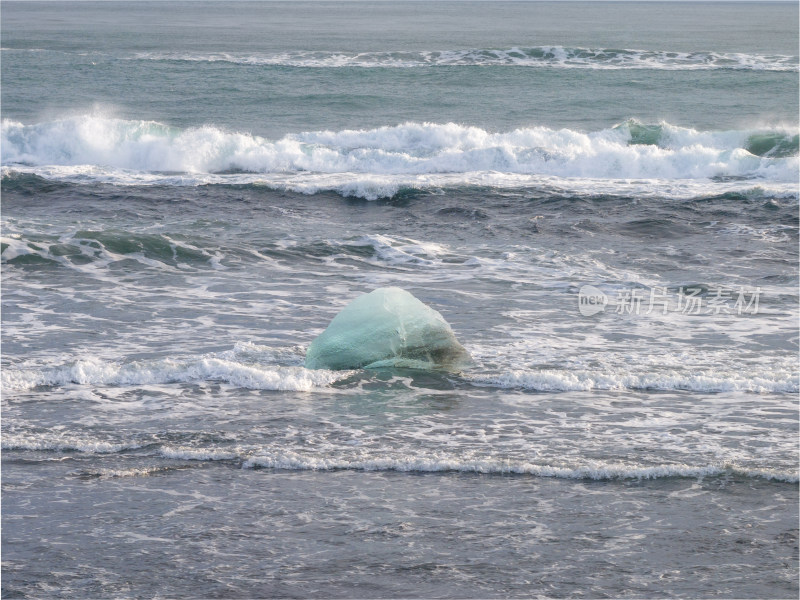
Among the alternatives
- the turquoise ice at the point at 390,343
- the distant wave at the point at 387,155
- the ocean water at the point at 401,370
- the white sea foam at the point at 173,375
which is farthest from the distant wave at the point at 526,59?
the white sea foam at the point at 173,375

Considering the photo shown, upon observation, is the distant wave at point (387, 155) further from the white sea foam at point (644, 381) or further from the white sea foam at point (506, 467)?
the white sea foam at point (506, 467)

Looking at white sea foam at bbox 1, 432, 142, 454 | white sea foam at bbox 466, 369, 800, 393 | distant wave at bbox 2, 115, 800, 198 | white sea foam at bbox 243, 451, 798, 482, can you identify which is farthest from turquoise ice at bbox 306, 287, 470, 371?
distant wave at bbox 2, 115, 800, 198

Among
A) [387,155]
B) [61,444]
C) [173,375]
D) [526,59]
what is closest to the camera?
[61,444]

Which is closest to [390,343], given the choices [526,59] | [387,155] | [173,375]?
[173,375]

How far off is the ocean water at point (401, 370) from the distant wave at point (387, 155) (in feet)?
0.28

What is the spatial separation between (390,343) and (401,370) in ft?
0.82

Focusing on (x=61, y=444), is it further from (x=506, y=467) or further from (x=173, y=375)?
(x=506, y=467)

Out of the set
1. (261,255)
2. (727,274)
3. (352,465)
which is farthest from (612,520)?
(261,255)

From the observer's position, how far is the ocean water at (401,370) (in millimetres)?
5020

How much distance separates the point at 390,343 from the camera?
798 centimetres

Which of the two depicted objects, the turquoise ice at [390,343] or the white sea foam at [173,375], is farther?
the turquoise ice at [390,343]

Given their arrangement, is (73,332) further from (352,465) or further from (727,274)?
(727,274)

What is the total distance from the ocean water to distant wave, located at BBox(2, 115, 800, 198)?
3.4 inches

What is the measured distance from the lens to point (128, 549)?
5043 mm
